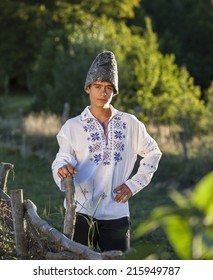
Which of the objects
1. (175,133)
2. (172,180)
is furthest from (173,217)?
(175,133)

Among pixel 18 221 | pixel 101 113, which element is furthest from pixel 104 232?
pixel 101 113

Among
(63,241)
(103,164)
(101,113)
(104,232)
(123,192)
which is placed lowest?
(104,232)

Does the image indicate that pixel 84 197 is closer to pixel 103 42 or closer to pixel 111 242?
pixel 111 242

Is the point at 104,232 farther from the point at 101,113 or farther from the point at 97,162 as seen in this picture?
the point at 101,113

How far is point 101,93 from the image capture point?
187 inches

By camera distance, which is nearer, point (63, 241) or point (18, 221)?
point (63, 241)

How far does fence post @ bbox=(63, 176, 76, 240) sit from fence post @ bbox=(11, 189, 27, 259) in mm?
251

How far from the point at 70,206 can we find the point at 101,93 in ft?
2.49

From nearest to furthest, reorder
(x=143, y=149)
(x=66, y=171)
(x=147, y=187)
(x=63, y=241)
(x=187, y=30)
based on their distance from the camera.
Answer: (x=63, y=241)
(x=66, y=171)
(x=143, y=149)
(x=147, y=187)
(x=187, y=30)

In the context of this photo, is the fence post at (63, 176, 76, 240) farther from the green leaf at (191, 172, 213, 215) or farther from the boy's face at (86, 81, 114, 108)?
the green leaf at (191, 172, 213, 215)

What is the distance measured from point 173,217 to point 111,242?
326 centimetres

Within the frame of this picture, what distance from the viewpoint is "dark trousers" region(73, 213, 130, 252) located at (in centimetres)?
465

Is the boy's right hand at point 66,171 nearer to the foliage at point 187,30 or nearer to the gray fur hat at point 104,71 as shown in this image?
the gray fur hat at point 104,71

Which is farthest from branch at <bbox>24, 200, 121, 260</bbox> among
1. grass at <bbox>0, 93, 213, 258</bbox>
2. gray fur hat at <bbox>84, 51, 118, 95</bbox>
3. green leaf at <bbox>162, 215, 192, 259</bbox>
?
grass at <bbox>0, 93, 213, 258</bbox>
